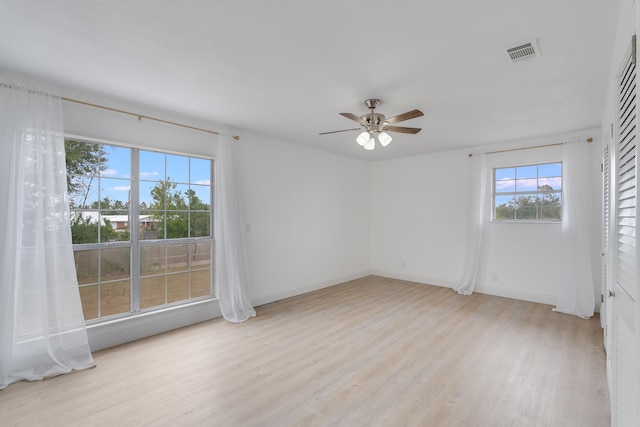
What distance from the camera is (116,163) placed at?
3236 millimetres

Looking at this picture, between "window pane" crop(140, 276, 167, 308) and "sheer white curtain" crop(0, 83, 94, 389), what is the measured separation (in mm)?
699

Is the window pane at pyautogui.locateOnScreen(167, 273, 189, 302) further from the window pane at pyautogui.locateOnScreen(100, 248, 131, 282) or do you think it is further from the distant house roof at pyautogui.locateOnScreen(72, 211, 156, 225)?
the distant house roof at pyautogui.locateOnScreen(72, 211, 156, 225)

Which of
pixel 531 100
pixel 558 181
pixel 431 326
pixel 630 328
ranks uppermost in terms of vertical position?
pixel 531 100

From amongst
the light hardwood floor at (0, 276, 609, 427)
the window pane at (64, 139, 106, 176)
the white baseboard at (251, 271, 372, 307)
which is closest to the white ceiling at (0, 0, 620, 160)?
the window pane at (64, 139, 106, 176)

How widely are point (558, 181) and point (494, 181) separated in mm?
851

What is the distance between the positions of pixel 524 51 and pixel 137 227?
4022mm

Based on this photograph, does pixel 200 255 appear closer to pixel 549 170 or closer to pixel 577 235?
pixel 577 235

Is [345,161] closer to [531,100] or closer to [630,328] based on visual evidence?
[531,100]

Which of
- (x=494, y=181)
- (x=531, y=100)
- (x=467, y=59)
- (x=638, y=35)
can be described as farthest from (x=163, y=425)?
(x=494, y=181)

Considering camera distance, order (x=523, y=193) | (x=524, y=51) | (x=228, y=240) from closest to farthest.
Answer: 1. (x=524, y=51)
2. (x=228, y=240)
3. (x=523, y=193)

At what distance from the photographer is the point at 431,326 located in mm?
3623

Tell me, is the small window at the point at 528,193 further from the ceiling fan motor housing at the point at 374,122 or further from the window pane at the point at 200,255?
the window pane at the point at 200,255

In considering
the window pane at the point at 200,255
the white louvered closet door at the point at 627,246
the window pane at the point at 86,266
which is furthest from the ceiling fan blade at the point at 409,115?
the window pane at the point at 86,266

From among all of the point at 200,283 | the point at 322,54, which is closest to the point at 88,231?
the point at 200,283
